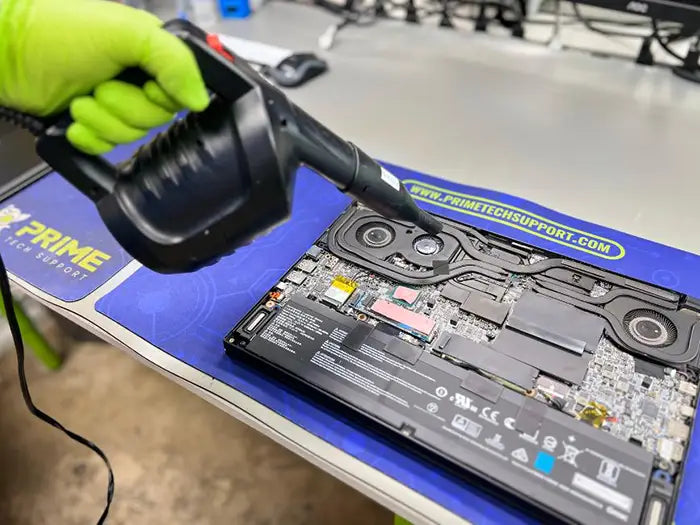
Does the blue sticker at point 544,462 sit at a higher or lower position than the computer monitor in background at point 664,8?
lower

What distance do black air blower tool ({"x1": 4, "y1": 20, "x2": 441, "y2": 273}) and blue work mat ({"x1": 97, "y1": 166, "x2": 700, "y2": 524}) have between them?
207 mm

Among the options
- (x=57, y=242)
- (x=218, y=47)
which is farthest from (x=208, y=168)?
(x=57, y=242)

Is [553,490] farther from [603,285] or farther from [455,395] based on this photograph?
[603,285]

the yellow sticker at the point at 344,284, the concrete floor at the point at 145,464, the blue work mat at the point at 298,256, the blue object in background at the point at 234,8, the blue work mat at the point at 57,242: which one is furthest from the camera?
the blue object in background at the point at 234,8

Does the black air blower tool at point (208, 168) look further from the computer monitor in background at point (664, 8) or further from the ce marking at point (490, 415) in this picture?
the computer monitor in background at point (664, 8)

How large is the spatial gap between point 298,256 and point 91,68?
0.41 metres

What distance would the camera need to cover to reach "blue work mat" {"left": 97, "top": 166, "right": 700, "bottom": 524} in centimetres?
60

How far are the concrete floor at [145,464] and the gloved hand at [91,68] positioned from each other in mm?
842

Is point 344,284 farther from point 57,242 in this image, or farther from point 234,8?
point 234,8

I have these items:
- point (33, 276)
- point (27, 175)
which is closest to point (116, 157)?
point (27, 175)

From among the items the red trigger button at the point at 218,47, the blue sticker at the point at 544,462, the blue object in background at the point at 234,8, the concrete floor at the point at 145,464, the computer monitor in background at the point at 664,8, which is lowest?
the concrete floor at the point at 145,464

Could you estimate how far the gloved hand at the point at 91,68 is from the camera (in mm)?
503

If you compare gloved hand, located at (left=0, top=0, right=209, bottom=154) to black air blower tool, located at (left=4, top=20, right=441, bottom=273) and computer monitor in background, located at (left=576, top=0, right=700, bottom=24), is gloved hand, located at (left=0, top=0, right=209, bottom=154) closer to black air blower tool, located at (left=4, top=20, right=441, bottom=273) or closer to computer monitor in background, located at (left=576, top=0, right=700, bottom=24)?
black air blower tool, located at (left=4, top=20, right=441, bottom=273)

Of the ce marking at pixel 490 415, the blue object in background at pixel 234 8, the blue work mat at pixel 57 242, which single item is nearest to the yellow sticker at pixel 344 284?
the ce marking at pixel 490 415
